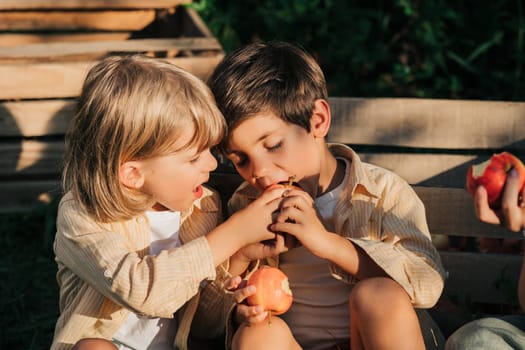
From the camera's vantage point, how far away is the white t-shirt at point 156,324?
2.80 m

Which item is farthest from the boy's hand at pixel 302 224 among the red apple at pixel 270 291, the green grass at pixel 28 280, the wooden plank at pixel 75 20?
the wooden plank at pixel 75 20

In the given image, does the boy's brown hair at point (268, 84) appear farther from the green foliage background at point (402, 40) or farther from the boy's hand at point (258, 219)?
the green foliage background at point (402, 40)

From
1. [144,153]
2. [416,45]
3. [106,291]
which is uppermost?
[144,153]

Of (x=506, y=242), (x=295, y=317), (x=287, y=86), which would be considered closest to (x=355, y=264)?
(x=295, y=317)

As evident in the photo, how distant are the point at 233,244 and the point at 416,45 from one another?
3175 mm

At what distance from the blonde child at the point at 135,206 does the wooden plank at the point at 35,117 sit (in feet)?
4.02

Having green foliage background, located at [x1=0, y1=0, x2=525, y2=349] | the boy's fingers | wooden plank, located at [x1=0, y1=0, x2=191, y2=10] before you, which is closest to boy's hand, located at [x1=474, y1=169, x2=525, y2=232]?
the boy's fingers

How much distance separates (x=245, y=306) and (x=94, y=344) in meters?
0.44

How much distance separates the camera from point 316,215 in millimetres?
2730

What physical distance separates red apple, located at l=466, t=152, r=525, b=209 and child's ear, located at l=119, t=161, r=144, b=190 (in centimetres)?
100

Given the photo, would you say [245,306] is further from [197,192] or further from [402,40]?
[402,40]

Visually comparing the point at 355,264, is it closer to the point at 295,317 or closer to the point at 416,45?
the point at 295,317

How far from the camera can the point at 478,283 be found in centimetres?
322

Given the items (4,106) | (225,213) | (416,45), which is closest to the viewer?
(225,213)
